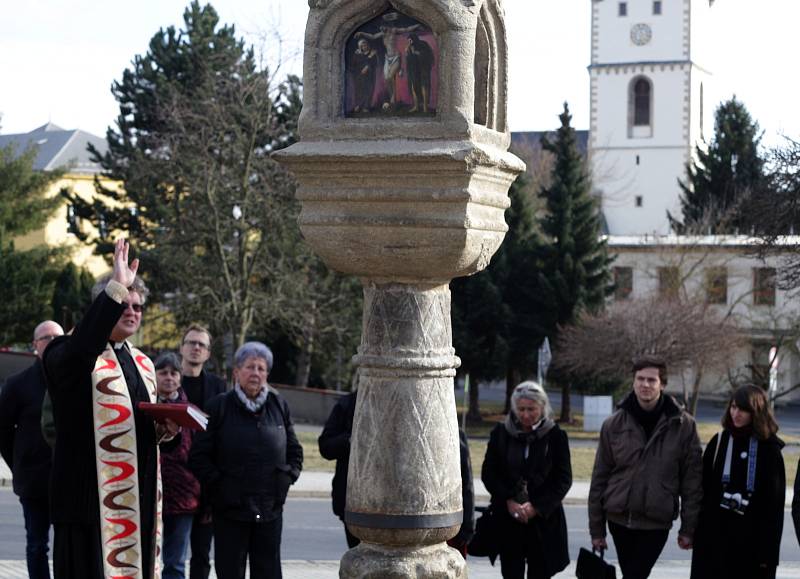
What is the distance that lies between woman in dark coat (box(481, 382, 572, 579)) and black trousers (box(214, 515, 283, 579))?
135 cm

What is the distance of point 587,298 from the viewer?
45.1m

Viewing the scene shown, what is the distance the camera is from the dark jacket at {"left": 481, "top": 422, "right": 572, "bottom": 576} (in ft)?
28.0

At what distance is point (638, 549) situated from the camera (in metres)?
8.40

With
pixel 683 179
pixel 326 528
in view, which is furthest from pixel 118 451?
pixel 683 179

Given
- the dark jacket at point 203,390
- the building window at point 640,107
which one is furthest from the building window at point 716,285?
the dark jacket at point 203,390

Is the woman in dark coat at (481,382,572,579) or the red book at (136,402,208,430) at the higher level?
the red book at (136,402,208,430)

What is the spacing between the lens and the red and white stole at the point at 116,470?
6.13 metres

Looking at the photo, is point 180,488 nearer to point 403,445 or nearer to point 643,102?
point 403,445

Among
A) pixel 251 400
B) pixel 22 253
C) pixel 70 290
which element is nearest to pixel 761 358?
pixel 70 290

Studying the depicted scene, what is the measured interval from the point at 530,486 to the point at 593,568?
69 cm

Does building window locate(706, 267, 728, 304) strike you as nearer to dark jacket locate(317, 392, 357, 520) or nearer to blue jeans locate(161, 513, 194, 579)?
dark jacket locate(317, 392, 357, 520)

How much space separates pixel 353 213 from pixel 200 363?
4148 millimetres

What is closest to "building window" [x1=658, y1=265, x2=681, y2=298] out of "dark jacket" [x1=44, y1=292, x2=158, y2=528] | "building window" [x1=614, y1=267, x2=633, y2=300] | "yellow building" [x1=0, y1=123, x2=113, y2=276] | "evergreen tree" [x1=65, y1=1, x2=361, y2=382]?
"building window" [x1=614, y1=267, x2=633, y2=300]

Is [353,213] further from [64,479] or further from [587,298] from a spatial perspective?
[587,298]
